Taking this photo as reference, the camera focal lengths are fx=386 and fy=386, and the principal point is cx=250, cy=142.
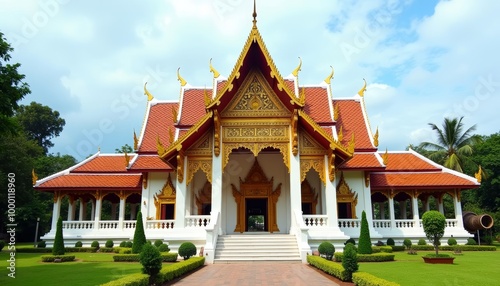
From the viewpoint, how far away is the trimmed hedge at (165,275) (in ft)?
21.1

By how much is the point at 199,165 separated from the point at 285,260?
4658 mm

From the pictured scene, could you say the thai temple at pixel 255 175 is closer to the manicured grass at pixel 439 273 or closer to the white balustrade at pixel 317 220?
the white balustrade at pixel 317 220

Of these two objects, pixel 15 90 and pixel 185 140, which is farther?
pixel 185 140

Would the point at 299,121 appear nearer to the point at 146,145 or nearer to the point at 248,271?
the point at 248,271

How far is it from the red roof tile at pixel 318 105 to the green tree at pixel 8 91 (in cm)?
1136

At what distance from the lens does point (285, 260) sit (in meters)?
12.2

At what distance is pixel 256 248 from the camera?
12797 millimetres

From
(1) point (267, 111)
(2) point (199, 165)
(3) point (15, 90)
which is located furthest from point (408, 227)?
(3) point (15, 90)

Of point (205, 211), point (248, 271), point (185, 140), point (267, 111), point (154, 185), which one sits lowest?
point (248, 271)

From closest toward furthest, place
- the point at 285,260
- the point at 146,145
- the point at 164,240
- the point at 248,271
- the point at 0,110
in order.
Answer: the point at 0,110, the point at 248,271, the point at 285,260, the point at 164,240, the point at 146,145

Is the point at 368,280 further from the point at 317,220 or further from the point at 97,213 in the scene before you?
the point at 97,213

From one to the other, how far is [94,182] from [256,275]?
11.1 metres

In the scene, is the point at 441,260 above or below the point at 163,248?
below

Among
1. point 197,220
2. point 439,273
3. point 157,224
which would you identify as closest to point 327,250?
point 439,273
